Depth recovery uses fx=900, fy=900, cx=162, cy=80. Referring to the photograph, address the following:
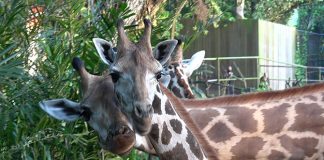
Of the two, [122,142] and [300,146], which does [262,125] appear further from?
[122,142]

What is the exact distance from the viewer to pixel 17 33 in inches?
263

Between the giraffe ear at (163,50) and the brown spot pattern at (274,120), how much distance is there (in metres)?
0.98

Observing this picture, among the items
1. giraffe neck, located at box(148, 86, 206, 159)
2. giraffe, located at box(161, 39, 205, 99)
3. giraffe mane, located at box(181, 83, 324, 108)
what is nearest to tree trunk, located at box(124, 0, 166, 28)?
giraffe, located at box(161, 39, 205, 99)

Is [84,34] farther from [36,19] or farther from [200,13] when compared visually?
[200,13]

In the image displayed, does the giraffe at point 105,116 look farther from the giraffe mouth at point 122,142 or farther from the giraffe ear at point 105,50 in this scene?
the giraffe ear at point 105,50

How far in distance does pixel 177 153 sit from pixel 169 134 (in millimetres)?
145

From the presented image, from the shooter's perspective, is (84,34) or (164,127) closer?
(164,127)

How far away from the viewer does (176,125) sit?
6.04 m

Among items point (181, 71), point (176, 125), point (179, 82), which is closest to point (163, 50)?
point (176, 125)

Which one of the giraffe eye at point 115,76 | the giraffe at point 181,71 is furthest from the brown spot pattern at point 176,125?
the giraffe at point 181,71

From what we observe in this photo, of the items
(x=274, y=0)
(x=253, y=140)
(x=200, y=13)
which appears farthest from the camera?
(x=274, y=0)

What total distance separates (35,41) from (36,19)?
26 centimetres

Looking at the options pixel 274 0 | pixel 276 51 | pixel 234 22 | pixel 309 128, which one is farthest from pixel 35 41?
pixel 274 0

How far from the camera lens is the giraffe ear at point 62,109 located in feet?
19.9
